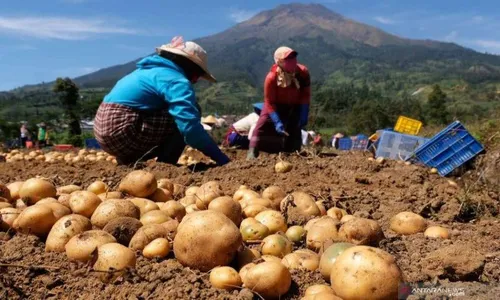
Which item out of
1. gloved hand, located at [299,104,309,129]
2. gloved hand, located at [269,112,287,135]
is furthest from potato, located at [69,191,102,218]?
gloved hand, located at [299,104,309,129]

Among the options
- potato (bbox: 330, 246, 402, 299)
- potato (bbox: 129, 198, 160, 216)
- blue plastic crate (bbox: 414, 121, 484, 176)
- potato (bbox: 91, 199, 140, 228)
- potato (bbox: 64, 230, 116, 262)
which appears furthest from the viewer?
blue plastic crate (bbox: 414, 121, 484, 176)

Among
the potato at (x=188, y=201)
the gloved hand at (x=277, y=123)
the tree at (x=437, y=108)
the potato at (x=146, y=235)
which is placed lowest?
the tree at (x=437, y=108)

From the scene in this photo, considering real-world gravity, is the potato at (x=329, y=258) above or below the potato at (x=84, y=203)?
below

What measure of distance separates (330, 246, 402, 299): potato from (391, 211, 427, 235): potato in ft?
3.87

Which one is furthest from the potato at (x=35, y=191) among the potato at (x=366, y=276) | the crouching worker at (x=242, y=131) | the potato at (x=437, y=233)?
the crouching worker at (x=242, y=131)

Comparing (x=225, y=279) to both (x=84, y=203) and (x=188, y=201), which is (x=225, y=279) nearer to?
(x=84, y=203)

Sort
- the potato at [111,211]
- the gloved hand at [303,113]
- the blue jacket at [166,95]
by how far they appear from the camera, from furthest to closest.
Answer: the gloved hand at [303,113]
the blue jacket at [166,95]
the potato at [111,211]

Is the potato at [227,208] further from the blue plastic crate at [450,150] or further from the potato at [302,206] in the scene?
the blue plastic crate at [450,150]

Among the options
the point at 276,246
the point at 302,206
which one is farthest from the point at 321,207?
the point at 276,246

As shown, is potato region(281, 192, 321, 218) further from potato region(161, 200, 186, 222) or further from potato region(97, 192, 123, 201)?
potato region(97, 192, 123, 201)

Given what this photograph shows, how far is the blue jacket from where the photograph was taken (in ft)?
16.5

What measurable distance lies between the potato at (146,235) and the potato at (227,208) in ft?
1.30

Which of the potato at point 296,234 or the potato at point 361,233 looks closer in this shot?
the potato at point 361,233

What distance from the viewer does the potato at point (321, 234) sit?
2434 mm
